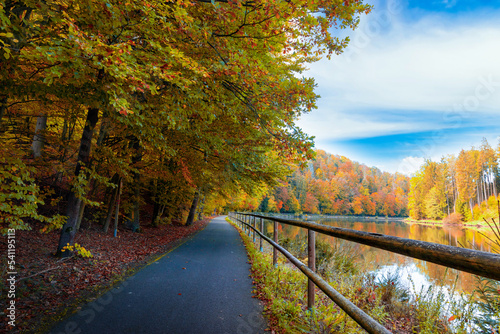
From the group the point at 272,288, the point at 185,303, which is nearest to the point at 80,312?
the point at 185,303

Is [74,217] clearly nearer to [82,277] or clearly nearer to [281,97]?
[82,277]

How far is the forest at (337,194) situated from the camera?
72.4 meters

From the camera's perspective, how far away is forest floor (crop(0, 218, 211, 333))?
3303 mm

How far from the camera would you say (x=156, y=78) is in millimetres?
5539

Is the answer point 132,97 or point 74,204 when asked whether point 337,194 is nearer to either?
point 74,204

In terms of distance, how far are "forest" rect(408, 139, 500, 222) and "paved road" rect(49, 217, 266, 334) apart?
5013 cm

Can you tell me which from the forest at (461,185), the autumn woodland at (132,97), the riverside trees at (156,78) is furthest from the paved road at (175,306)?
the forest at (461,185)

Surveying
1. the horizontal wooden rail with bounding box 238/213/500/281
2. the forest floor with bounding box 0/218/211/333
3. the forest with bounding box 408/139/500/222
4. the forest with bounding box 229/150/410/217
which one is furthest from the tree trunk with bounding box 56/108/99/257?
the forest with bounding box 229/150/410/217

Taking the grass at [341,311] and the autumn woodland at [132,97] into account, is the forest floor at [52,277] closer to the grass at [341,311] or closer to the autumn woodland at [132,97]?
the autumn woodland at [132,97]

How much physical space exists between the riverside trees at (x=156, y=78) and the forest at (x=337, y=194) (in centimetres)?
5528

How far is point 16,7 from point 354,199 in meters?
102

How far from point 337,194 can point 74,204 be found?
92168 mm

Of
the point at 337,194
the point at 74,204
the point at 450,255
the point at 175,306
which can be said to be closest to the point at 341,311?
the point at 175,306

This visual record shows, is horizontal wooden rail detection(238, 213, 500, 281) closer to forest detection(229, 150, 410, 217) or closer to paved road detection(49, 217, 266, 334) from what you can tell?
paved road detection(49, 217, 266, 334)
